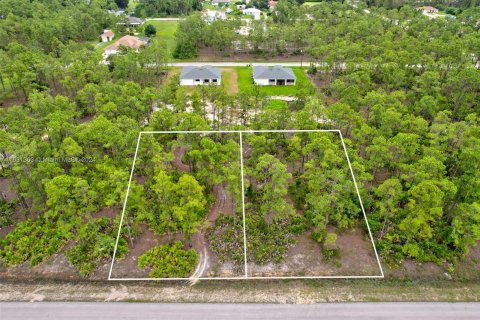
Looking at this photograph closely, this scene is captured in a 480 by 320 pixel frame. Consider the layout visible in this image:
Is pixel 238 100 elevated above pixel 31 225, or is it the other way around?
pixel 238 100

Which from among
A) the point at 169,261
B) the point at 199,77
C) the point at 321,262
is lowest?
the point at 321,262

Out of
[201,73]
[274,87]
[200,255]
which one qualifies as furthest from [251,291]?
[201,73]

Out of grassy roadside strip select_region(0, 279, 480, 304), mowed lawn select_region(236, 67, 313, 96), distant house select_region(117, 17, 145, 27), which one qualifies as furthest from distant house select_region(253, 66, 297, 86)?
distant house select_region(117, 17, 145, 27)

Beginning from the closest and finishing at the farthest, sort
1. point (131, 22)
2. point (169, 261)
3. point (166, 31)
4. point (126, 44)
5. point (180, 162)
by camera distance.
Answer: point (169, 261) → point (180, 162) → point (126, 44) → point (166, 31) → point (131, 22)

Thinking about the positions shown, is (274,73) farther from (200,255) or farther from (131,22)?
(131,22)

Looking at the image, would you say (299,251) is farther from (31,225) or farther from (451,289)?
(31,225)

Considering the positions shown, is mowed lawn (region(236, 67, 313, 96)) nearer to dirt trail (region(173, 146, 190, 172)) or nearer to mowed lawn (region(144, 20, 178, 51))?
dirt trail (region(173, 146, 190, 172))
